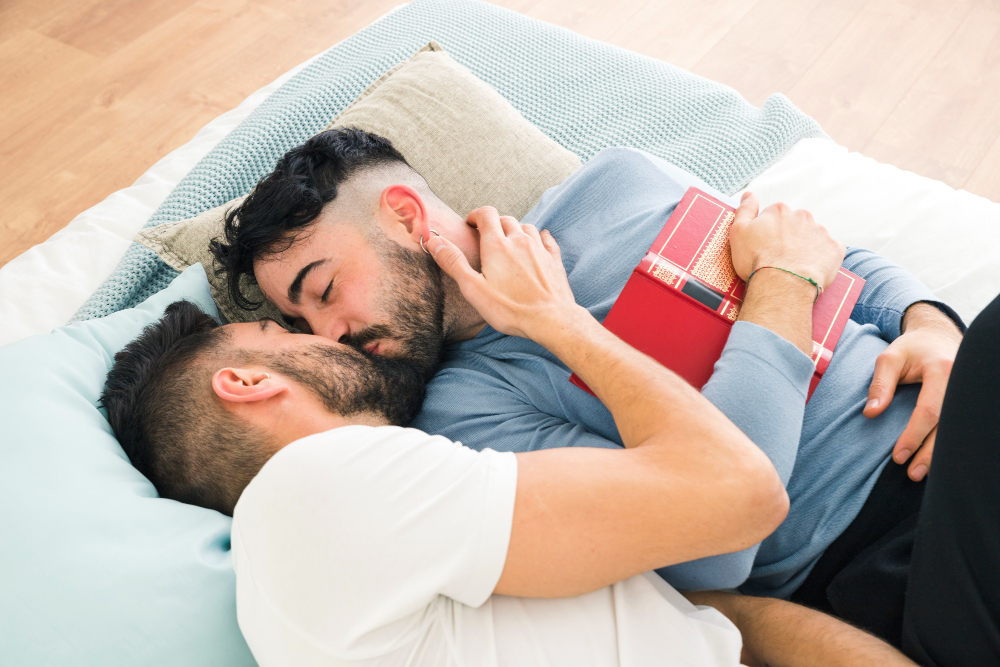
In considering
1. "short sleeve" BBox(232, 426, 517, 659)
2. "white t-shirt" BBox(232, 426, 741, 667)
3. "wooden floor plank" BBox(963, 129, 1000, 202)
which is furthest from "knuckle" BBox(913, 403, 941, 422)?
"wooden floor plank" BBox(963, 129, 1000, 202)

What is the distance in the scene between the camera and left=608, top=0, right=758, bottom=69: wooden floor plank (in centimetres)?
266

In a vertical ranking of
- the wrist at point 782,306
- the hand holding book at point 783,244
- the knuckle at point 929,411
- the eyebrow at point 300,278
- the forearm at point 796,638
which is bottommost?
the forearm at point 796,638

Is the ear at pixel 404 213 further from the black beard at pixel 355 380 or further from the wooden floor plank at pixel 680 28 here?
the wooden floor plank at pixel 680 28

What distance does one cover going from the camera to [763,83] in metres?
2.52

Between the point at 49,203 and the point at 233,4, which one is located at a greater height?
the point at 233,4

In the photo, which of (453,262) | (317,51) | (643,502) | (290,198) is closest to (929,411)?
(643,502)

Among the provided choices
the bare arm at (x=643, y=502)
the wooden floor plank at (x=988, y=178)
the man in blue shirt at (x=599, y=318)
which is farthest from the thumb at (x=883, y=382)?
the wooden floor plank at (x=988, y=178)

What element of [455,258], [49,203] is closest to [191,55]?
[49,203]

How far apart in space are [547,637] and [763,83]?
232cm

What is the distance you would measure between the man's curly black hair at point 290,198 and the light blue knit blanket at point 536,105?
215 mm

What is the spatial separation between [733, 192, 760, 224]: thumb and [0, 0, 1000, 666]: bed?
404 millimetres

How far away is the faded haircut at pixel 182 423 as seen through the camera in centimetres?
104

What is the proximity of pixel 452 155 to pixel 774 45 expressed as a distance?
5.82 ft

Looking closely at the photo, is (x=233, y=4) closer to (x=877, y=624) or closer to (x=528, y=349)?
(x=528, y=349)
